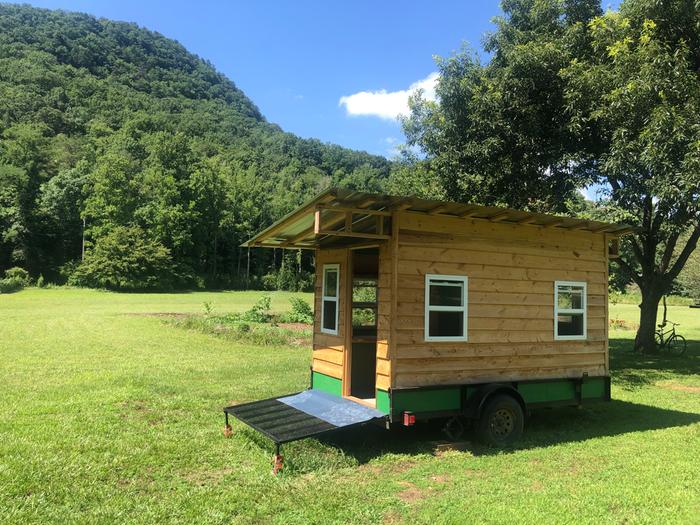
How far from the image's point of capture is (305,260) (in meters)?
63.9

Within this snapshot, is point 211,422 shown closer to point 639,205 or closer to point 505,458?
point 505,458

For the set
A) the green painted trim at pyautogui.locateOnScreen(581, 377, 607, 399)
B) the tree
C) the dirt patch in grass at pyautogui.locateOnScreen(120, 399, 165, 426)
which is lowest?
the dirt patch in grass at pyautogui.locateOnScreen(120, 399, 165, 426)

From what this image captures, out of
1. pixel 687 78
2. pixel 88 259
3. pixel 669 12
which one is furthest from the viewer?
pixel 88 259

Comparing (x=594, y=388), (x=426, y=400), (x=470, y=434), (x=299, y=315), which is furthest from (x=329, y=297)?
(x=299, y=315)

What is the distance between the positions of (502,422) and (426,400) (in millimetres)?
1183

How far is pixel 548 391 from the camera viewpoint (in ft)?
23.7

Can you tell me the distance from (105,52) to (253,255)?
225 feet

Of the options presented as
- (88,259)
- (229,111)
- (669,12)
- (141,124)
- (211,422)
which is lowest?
(211,422)

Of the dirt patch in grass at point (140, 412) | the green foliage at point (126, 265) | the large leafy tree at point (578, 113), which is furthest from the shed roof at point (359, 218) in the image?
the green foliage at point (126, 265)

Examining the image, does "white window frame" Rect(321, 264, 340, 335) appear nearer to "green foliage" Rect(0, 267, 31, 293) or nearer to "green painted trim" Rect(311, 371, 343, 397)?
"green painted trim" Rect(311, 371, 343, 397)

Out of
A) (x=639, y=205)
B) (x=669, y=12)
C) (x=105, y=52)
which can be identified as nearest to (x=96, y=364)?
(x=639, y=205)

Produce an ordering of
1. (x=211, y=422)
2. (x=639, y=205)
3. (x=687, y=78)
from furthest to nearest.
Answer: (x=639, y=205) → (x=687, y=78) → (x=211, y=422)

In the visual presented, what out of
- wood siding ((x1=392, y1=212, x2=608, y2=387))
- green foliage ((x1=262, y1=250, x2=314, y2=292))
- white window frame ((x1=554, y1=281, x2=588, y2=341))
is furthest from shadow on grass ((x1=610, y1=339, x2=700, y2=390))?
green foliage ((x1=262, y1=250, x2=314, y2=292))

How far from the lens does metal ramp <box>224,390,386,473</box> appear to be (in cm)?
563
